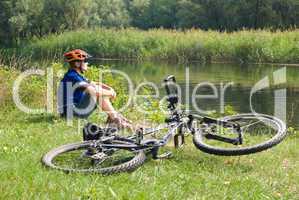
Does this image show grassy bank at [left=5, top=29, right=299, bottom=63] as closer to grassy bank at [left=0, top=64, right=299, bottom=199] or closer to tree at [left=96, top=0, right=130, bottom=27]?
grassy bank at [left=0, top=64, right=299, bottom=199]

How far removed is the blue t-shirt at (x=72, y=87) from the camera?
297 inches

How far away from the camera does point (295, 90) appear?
1681 cm

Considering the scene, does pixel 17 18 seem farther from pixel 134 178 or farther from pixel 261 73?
pixel 134 178

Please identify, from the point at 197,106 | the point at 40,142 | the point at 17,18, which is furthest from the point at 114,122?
the point at 17,18

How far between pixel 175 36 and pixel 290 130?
810 inches

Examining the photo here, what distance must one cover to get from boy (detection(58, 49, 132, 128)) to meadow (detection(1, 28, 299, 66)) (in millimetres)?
16095

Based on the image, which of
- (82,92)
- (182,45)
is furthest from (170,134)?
(182,45)

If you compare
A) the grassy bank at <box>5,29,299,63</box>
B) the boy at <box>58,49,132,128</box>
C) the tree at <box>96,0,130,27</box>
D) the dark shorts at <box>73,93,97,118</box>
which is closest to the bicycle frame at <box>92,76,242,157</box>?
the boy at <box>58,49,132,128</box>

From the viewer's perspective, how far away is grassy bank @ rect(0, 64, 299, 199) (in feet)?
15.3

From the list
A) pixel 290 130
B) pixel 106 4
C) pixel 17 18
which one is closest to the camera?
pixel 290 130

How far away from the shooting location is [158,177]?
17.6 ft

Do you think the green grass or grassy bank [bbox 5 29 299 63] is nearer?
the green grass

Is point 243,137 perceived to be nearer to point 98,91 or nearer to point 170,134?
point 170,134

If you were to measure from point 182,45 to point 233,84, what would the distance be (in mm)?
9767
